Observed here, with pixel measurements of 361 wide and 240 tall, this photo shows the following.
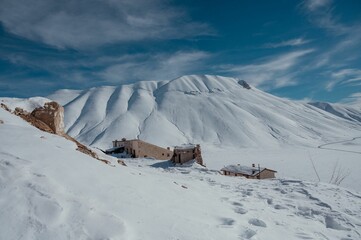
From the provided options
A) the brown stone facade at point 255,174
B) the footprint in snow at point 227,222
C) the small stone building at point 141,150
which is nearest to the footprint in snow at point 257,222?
the footprint in snow at point 227,222

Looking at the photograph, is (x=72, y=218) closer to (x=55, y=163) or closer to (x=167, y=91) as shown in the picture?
(x=55, y=163)

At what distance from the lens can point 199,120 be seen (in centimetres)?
14688

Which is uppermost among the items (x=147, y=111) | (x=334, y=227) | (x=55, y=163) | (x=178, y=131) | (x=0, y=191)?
(x=147, y=111)

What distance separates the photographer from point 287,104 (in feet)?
631

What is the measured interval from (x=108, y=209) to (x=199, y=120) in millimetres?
141504

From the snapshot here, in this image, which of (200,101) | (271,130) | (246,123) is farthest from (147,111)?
(271,130)

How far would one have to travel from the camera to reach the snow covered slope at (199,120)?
127 meters

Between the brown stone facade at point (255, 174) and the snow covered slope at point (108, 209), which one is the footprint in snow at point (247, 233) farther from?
the brown stone facade at point (255, 174)

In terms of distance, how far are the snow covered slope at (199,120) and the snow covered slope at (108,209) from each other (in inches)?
4024

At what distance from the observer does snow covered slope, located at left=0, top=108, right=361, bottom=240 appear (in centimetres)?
502

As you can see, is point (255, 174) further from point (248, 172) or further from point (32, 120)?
point (32, 120)

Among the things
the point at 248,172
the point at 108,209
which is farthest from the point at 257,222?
the point at 248,172

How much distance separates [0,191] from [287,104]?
647 ft

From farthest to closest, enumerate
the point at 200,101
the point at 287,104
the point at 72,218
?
the point at 287,104, the point at 200,101, the point at 72,218
